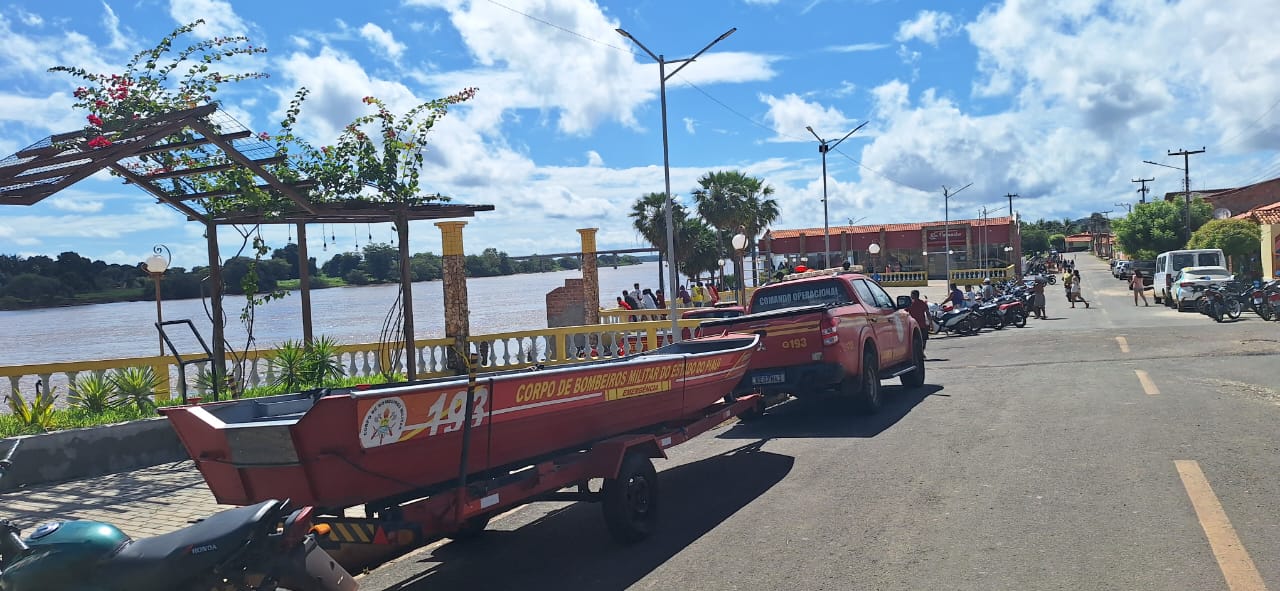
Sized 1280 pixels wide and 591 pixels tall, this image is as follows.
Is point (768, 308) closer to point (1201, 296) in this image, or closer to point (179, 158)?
point (179, 158)

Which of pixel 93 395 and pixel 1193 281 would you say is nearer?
pixel 93 395

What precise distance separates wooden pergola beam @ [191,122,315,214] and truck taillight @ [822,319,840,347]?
6.14 meters

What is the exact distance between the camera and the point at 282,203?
11516 mm

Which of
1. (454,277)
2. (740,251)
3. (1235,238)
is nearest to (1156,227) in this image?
(1235,238)

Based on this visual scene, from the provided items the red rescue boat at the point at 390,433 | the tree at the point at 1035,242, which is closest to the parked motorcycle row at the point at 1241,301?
the red rescue boat at the point at 390,433

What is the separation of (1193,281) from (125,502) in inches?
1162

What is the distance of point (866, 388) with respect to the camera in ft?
37.3

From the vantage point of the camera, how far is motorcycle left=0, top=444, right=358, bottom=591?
4.06 meters

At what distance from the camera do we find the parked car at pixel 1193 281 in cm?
2822

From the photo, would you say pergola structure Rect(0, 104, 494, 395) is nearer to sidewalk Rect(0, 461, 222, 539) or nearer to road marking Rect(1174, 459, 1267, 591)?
sidewalk Rect(0, 461, 222, 539)

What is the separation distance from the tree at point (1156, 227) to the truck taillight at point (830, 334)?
56.9 metres

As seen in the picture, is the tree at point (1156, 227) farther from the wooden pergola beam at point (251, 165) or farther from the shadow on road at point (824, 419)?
the wooden pergola beam at point (251, 165)

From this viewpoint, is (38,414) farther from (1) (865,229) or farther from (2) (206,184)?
(1) (865,229)

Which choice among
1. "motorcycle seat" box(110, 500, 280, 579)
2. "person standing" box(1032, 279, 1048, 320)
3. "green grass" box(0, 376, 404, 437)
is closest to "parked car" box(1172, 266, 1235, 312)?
"person standing" box(1032, 279, 1048, 320)
